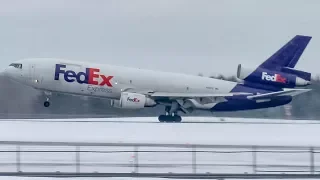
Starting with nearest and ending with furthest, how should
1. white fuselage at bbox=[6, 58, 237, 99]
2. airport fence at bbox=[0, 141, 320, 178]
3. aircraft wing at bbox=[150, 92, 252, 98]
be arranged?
airport fence at bbox=[0, 141, 320, 178] → white fuselage at bbox=[6, 58, 237, 99] → aircraft wing at bbox=[150, 92, 252, 98]

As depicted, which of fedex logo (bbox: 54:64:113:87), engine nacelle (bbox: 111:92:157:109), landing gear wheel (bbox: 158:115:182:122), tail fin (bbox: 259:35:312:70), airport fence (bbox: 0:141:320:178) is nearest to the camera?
airport fence (bbox: 0:141:320:178)

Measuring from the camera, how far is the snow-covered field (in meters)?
25.5

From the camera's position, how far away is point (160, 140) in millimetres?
33125

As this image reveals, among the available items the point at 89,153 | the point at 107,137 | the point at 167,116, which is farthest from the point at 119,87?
the point at 89,153

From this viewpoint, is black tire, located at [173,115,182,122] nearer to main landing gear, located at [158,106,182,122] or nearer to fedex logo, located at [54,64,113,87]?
main landing gear, located at [158,106,182,122]

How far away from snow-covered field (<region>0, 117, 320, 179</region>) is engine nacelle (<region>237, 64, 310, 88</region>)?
5.32 metres

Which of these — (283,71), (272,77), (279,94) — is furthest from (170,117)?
(283,71)

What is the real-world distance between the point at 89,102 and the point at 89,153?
107ft

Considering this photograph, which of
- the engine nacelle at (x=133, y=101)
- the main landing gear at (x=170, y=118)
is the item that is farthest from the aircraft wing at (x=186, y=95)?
the main landing gear at (x=170, y=118)

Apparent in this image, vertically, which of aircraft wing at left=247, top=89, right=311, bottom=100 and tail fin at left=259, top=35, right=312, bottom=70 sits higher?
tail fin at left=259, top=35, right=312, bottom=70

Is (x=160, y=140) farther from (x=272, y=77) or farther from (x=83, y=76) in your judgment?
(x=272, y=77)

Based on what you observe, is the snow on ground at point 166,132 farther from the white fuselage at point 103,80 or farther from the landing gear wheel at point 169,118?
the white fuselage at point 103,80

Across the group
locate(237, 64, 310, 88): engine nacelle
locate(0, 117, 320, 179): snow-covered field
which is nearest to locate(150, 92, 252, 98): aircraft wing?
locate(237, 64, 310, 88): engine nacelle

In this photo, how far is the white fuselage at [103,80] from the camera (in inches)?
1921
